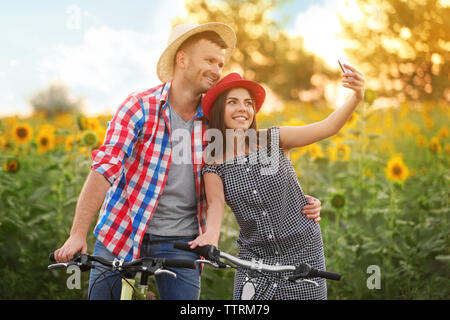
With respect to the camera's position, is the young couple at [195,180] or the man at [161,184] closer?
the young couple at [195,180]

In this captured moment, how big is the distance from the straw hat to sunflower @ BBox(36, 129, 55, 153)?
8.73 ft

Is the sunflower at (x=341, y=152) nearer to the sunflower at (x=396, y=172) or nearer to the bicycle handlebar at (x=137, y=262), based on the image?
the sunflower at (x=396, y=172)

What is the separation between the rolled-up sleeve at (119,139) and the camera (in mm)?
2438

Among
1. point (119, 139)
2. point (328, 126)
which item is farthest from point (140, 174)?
point (328, 126)

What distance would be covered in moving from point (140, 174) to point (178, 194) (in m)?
0.22

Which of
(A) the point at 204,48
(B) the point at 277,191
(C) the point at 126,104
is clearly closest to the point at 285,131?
(B) the point at 277,191

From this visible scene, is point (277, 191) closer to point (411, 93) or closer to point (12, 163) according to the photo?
point (12, 163)

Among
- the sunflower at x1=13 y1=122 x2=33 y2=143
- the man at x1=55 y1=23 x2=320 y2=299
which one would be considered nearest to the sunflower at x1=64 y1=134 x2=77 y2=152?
the sunflower at x1=13 y1=122 x2=33 y2=143

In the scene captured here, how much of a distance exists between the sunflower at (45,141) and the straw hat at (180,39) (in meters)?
2.66

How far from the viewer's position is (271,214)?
2.48 m

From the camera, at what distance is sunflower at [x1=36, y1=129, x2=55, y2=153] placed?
17.1ft

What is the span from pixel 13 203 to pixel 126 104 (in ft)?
7.44

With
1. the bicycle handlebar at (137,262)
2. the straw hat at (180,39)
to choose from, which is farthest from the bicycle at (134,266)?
the straw hat at (180,39)

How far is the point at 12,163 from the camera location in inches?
179
